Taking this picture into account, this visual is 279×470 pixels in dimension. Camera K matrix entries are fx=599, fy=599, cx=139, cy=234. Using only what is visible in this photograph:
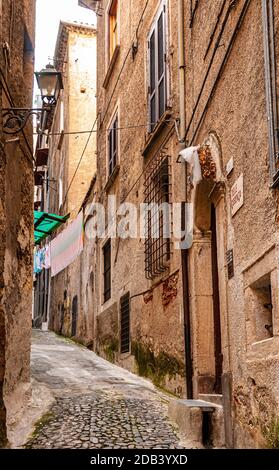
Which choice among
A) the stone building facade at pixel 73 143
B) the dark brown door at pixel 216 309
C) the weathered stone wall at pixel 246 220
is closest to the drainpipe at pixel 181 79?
the weathered stone wall at pixel 246 220

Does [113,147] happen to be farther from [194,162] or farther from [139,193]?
[194,162]

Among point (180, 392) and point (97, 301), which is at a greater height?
point (97, 301)

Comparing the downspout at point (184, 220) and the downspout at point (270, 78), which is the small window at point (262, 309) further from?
the downspout at point (184, 220)

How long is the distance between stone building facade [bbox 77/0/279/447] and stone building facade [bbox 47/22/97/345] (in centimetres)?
634

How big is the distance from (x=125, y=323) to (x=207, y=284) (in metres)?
4.34

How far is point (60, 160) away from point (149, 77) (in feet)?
43.6

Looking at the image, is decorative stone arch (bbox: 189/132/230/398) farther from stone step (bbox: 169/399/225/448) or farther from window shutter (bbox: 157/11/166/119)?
window shutter (bbox: 157/11/166/119)

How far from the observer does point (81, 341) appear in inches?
634

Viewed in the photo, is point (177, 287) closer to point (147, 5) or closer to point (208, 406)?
point (208, 406)

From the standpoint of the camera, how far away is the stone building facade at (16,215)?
6766 mm

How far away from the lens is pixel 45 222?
15453 mm

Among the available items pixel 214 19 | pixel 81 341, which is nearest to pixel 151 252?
pixel 214 19

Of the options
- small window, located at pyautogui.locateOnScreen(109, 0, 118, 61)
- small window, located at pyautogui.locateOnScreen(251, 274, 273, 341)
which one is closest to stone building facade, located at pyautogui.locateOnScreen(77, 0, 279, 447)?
small window, located at pyautogui.locateOnScreen(251, 274, 273, 341)

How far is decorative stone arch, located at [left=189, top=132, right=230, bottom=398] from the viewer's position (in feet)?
22.3
